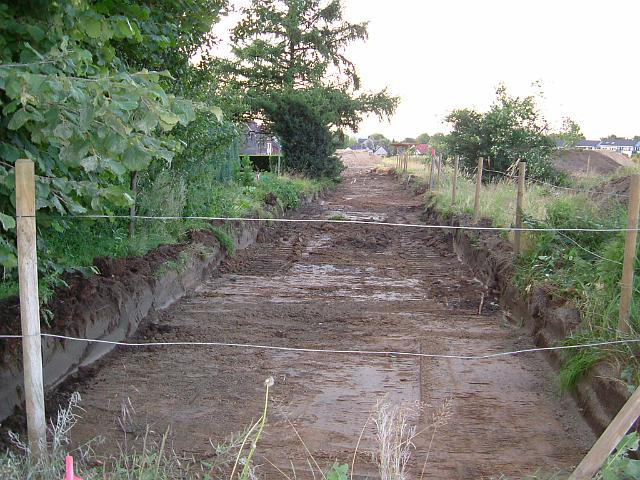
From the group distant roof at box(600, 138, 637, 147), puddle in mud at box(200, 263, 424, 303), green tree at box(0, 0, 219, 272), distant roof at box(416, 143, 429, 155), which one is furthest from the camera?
distant roof at box(600, 138, 637, 147)

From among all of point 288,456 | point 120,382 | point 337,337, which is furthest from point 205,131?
point 288,456

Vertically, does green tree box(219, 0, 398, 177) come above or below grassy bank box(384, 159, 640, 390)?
above

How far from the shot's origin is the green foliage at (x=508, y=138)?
20.0m

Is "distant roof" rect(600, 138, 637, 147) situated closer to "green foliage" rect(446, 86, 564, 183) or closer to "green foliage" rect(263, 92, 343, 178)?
"green foliage" rect(263, 92, 343, 178)

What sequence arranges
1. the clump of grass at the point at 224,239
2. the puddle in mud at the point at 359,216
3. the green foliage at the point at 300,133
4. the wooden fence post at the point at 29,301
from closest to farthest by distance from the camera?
the wooden fence post at the point at 29,301
the clump of grass at the point at 224,239
the puddle in mud at the point at 359,216
the green foliage at the point at 300,133

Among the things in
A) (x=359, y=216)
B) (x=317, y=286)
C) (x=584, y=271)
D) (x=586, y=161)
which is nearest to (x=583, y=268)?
(x=584, y=271)

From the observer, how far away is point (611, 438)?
300 centimetres

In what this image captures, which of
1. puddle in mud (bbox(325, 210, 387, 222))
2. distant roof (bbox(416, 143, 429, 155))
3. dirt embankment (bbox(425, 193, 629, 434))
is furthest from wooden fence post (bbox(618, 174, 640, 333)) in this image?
distant roof (bbox(416, 143, 429, 155))

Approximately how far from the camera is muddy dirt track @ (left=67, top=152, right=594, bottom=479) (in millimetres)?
4363

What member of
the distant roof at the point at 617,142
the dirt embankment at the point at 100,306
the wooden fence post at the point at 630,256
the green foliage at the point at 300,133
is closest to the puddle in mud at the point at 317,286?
the dirt embankment at the point at 100,306

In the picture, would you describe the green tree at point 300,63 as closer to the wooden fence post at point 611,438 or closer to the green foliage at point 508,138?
the green foliage at point 508,138

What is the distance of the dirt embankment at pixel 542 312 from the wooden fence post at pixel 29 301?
12.2ft

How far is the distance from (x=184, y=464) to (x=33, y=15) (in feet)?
9.47

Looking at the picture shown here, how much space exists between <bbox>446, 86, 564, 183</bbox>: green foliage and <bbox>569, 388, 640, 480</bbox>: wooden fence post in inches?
684
